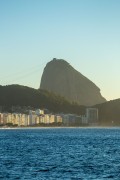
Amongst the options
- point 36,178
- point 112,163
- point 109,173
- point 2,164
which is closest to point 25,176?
point 36,178

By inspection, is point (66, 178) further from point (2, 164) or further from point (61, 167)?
point (2, 164)

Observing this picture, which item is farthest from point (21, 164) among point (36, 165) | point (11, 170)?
point (11, 170)

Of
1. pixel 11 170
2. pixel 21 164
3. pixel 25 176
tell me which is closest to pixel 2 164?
pixel 21 164

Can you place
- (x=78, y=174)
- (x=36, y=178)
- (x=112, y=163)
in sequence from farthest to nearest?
(x=112, y=163) < (x=78, y=174) < (x=36, y=178)

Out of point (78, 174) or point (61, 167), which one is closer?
point (78, 174)

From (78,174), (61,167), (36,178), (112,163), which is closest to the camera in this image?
(36,178)

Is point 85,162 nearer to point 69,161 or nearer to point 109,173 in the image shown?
point 69,161

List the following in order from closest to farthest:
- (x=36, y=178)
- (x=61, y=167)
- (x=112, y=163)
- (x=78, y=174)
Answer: (x=36, y=178) < (x=78, y=174) < (x=61, y=167) < (x=112, y=163)

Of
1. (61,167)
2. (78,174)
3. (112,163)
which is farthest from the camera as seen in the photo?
(112,163)

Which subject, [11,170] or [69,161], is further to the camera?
[69,161]
